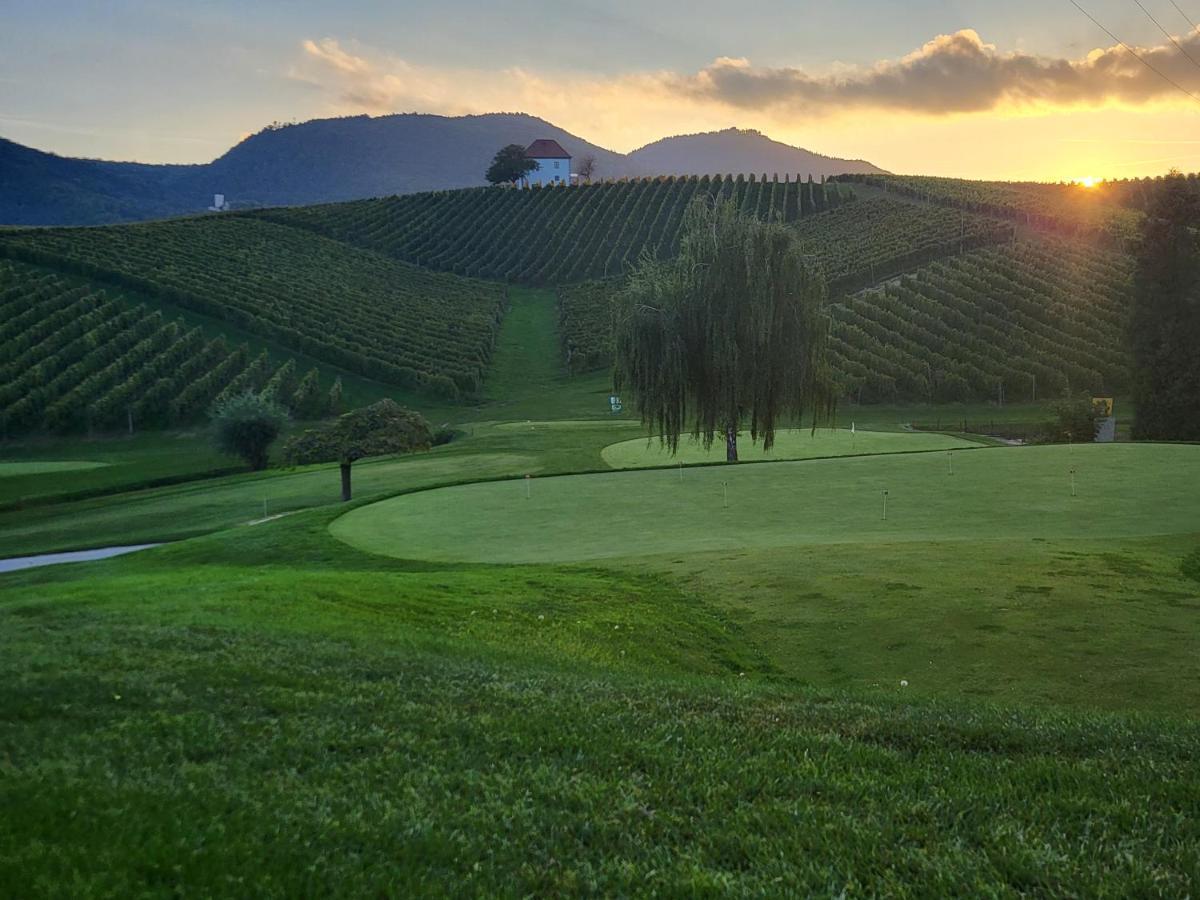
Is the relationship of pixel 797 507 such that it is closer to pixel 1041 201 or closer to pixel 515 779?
pixel 515 779

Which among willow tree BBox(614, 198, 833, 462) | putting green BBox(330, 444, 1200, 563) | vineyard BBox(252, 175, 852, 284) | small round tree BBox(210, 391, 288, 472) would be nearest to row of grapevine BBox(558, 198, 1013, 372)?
vineyard BBox(252, 175, 852, 284)

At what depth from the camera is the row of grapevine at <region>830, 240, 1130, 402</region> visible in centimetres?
6181

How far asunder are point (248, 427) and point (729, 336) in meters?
22.4

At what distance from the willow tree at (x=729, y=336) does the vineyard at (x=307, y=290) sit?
38312 millimetres

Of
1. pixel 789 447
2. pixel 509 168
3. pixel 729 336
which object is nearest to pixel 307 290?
pixel 789 447

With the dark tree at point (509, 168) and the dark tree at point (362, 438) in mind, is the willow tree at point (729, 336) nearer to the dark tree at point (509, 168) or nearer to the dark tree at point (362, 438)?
the dark tree at point (362, 438)

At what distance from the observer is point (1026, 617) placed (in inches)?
439

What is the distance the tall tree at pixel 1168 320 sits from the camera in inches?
1775

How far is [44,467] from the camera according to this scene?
142 feet

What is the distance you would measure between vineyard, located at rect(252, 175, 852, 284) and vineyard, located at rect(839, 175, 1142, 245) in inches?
458

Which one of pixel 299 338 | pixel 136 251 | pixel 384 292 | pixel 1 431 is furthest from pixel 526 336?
pixel 1 431

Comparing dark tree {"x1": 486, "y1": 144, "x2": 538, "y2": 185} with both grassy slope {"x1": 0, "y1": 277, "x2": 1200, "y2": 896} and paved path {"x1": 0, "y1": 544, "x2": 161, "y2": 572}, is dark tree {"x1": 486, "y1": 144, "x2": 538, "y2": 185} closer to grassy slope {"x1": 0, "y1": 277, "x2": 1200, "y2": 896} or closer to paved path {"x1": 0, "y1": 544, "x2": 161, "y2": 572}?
paved path {"x1": 0, "y1": 544, "x2": 161, "y2": 572}

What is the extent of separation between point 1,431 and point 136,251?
40391 millimetres

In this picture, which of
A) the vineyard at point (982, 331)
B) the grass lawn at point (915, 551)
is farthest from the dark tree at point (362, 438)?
the vineyard at point (982, 331)
